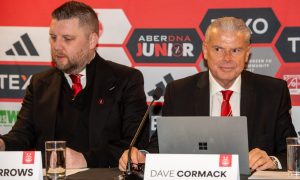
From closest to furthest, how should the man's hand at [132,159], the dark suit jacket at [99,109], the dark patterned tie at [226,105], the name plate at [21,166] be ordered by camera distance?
the name plate at [21,166]
the man's hand at [132,159]
the dark patterned tie at [226,105]
the dark suit jacket at [99,109]

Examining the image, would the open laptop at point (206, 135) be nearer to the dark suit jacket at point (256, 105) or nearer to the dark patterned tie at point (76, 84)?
the dark suit jacket at point (256, 105)

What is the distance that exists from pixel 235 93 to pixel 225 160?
1.31 metres

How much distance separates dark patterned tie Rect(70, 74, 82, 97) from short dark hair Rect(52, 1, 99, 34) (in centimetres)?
35

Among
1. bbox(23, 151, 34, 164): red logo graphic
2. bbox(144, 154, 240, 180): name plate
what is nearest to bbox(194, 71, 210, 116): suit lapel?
bbox(144, 154, 240, 180): name plate

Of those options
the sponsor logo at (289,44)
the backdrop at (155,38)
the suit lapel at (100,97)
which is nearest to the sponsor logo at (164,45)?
the backdrop at (155,38)

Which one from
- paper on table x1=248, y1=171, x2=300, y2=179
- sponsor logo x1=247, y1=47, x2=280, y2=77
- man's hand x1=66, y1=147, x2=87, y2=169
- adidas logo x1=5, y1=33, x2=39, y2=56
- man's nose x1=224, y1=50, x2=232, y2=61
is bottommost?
paper on table x1=248, y1=171, x2=300, y2=179

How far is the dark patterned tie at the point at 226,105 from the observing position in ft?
11.9

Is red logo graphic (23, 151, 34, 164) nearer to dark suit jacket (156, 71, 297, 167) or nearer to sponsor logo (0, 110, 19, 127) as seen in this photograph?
dark suit jacket (156, 71, 297, 167)

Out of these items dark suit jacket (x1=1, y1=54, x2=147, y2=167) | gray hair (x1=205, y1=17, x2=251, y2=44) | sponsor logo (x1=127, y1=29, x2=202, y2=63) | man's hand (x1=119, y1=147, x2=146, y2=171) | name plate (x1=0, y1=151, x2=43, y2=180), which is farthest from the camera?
sponsor logo (x1=127, y1=29, x2=202, y2=63)

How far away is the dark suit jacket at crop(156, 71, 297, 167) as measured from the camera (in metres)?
3.56

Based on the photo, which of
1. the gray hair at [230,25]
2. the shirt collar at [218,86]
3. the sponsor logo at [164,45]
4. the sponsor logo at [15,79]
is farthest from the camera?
the sponsor logo at [15,79]

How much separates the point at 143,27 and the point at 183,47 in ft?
1.19

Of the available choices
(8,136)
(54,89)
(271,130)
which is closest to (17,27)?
(54,89)

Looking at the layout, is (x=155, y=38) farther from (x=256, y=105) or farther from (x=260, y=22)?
(x=256, y=105)
